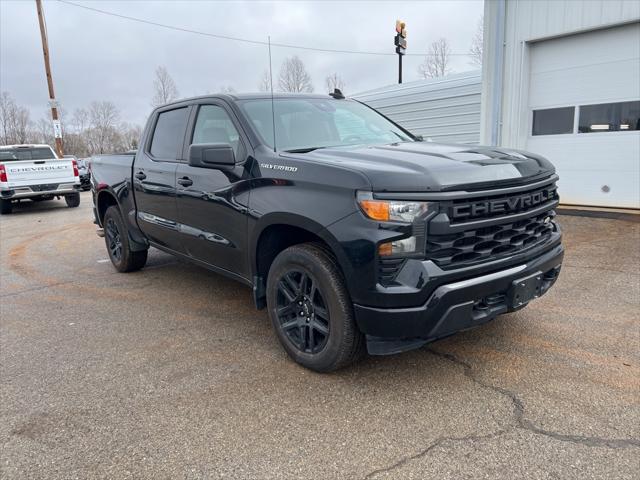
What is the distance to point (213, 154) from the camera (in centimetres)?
337

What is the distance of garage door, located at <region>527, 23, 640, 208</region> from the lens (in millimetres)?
8250

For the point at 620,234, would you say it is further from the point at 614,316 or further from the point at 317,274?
the point at 317,274

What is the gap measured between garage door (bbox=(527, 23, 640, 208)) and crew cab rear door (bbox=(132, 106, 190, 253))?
24.2 ft

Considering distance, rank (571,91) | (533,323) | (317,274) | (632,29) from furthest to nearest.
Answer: (571,91), (632,29), (533,323), (317,274)

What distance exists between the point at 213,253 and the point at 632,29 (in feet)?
26.5

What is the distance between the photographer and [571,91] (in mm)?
8906

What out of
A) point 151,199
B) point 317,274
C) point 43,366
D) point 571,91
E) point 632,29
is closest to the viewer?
point 317,274

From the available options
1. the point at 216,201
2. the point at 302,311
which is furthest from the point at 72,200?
the point at 302,311

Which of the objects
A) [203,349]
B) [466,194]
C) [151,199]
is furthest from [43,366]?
Result: [466,194]

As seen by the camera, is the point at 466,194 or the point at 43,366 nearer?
the point at 466,194

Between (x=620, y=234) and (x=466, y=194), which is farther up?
(x=466, y=194)

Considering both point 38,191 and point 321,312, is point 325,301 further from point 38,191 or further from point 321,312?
point 38,191

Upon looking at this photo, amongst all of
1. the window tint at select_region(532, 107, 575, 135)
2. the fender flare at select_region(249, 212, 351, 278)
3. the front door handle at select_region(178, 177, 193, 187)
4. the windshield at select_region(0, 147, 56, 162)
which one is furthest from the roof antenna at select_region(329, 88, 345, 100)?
the windshield at select_region(0, 147, 56, 162)

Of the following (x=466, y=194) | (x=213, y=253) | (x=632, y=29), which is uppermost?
(x=632, y=29)
